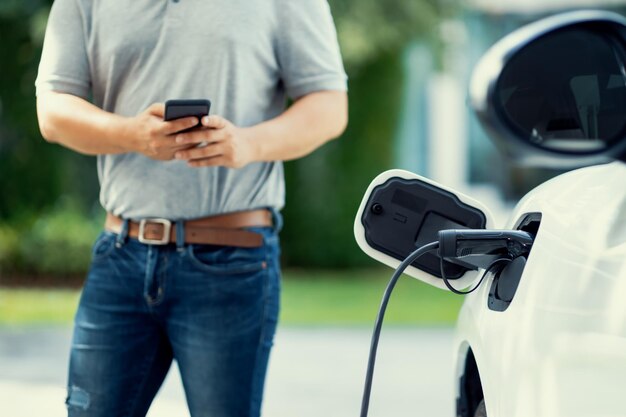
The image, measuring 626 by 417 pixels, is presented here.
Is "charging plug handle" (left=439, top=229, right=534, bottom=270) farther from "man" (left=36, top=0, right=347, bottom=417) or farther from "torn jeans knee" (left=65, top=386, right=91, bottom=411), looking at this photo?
"torn jeans knee" (left=65, top=386, right=91, bottom=411)

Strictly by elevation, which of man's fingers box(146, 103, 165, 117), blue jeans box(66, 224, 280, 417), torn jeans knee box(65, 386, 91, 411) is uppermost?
man's fingers box(146, 103, 165, 117)

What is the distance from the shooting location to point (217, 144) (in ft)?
7.85

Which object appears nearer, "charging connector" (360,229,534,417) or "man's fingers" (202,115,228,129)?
"charging connector" (360,229,534,417)

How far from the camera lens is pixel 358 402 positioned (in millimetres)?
6414

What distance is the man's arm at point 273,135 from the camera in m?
2.38

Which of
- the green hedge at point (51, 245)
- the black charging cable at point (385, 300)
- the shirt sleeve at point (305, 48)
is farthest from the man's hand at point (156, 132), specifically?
the green hedge at point (51, 245)

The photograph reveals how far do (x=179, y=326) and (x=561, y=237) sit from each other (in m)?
1.16

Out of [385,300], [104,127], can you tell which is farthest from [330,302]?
[385,300]

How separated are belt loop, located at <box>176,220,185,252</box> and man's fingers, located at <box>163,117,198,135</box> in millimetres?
263

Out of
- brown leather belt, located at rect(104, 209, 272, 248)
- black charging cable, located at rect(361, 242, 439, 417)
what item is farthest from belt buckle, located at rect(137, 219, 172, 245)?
black charging cable, located at rect(361, 242, 439, 417)

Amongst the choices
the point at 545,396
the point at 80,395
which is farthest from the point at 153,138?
the point at 545,396

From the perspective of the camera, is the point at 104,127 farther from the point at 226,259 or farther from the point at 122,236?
the point at 226,259

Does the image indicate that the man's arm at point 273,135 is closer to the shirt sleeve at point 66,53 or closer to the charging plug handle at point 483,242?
the shirt sleeve at point 66,53

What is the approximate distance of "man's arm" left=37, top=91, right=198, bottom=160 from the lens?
93.7 inches
